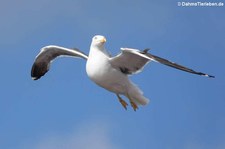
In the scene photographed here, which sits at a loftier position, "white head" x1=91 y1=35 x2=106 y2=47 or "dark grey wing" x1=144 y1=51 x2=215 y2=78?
"white head" x1=91 y1=35 x2=106 y2=47

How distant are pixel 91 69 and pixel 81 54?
1.71m

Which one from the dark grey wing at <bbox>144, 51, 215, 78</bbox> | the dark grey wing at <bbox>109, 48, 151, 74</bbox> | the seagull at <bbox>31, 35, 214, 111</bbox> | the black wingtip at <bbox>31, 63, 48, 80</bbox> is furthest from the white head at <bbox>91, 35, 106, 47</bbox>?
the black wingtip at <bbox>31, 63, 48, 80</bbox>

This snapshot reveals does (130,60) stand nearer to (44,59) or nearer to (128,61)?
(128,61)

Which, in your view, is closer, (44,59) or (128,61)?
(128,61)

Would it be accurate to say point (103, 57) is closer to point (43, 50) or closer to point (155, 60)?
point (155, 60)

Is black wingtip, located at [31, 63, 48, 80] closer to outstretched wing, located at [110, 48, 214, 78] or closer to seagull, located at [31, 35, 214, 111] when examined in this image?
seagull, located at [31, 35, 214, 111]

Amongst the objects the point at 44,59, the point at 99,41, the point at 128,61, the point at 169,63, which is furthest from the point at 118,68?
the point at 44,59

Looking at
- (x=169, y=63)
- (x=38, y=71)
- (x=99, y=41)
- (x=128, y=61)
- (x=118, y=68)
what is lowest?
(x=38, y=71)

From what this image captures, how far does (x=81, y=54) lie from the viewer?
1297 cm

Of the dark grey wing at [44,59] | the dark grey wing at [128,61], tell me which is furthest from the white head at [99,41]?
the dark grey wing at [44,59]

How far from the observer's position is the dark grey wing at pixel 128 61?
11.5 meters

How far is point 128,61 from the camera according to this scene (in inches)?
464

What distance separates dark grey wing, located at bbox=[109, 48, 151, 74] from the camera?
455 inches

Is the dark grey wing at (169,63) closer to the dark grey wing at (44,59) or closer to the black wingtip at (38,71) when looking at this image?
the dark grey wing at (44,59)
